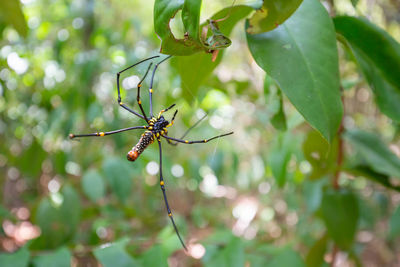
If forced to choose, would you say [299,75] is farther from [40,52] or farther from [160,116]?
[40,52]

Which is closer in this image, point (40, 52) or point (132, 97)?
point (132, 97)

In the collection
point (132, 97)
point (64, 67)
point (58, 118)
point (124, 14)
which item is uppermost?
point (124, 14)

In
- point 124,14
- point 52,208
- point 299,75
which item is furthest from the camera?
point 124,14

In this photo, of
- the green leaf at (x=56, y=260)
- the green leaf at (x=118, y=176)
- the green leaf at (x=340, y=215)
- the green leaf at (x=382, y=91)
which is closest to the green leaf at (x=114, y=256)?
the green leaf at (x=56, y=260)

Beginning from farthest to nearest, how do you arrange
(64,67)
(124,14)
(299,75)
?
(124,14) < (64,67) < (299,75)

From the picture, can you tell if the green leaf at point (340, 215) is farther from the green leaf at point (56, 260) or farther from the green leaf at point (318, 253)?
the green leaf at point (56, 260)

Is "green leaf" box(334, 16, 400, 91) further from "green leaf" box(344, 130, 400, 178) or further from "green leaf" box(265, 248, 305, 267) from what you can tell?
"green leaf" box(265, 248, 305, 267)

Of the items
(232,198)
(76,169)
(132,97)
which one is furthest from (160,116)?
(232,198)
